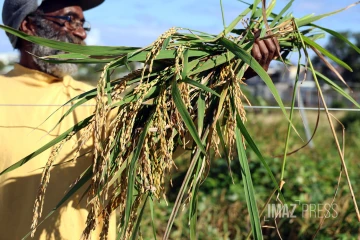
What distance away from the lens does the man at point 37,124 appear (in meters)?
2.27

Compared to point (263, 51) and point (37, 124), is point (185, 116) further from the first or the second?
point (37, 124)

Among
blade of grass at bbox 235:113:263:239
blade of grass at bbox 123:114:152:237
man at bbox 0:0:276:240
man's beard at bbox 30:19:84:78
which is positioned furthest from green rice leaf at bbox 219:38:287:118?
man's beard at bbox 30:19:84:78

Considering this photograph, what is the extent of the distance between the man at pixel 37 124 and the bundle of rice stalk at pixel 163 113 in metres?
0.39

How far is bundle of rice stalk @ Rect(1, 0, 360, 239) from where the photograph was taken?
1.70 meters

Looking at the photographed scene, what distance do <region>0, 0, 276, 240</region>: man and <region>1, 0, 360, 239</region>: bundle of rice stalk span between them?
1.26 feet

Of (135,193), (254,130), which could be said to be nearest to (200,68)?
(135,193)

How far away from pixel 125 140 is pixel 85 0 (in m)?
1.16

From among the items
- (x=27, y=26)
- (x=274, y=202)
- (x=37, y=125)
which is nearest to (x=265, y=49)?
(x=37, y=125)

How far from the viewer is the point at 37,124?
237cm

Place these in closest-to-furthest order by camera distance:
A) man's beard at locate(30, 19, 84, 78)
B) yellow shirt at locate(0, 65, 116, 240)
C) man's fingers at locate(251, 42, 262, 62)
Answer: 1. man's fingers at locate(251, 42, 262, 62)
2. yellow shirt at locate(0, 65, 116, 240)
3. man's beard at locate(30, 19, 84, 78)

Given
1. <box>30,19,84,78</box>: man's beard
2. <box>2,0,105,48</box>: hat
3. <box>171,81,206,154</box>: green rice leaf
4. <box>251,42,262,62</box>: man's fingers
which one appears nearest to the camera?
<box>171,81,206,154</box>: green rice leaf

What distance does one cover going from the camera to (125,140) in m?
1.76

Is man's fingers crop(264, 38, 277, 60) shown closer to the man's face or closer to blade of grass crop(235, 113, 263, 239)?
blade of grass crop(235, 113, 263, 239)

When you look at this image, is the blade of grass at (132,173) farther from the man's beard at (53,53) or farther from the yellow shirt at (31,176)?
the man's beard at (53,53)
